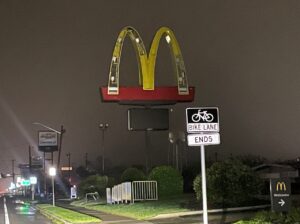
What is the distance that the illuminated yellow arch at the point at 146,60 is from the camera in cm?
3842

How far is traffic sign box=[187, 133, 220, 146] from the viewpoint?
13305mm

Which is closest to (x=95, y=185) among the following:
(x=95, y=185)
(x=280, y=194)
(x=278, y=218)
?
(x=95, y=185)

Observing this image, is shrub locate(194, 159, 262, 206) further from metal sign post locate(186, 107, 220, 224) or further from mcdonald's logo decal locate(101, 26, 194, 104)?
mcdonald's logo decal locate(101, 26, 194, 104)

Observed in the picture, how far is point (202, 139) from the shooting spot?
13359 millimetres

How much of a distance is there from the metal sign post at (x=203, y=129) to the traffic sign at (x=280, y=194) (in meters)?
3.13

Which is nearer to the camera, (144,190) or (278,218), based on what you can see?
(278,218)

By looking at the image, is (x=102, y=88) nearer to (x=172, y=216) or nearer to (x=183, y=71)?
(x=183, y=71)

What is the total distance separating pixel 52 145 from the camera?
11462 cm

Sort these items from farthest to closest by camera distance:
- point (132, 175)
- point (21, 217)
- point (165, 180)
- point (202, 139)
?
point (132, 175)
point (165, 180)
point (21, 217)
point (202, 139)

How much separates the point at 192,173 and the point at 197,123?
52.0m

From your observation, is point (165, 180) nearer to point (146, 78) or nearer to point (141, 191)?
point (141, 191)

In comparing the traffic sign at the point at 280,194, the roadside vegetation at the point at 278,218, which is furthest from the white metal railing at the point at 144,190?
the traffic sign at the point at 280,194

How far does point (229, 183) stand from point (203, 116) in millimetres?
12362

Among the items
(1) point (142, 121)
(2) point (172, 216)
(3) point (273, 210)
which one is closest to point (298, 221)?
(3) point (273, 210)
